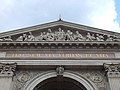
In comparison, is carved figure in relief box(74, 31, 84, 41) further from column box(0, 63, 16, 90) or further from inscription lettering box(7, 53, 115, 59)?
column box(0, 63, 16, 90)

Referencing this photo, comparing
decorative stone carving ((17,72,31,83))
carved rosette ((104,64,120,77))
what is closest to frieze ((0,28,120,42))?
carved rosette ((104,64,120,77))

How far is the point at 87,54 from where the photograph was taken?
18.7 m

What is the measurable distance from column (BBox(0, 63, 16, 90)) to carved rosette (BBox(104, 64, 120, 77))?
280 inches

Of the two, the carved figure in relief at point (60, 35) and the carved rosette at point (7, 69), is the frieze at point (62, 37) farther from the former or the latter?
the carved rosette at point (7, 69)

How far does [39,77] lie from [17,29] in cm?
506

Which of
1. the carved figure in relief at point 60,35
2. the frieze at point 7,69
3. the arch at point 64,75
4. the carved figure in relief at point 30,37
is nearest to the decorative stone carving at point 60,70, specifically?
the arch at point 64,75

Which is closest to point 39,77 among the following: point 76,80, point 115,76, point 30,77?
point 30,77

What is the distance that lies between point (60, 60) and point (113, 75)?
13.9ft

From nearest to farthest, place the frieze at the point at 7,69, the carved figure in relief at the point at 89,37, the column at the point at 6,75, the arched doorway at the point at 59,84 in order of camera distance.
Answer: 1. the column at the point at 6,75
2. the frieze at the point at 7,69
3. the arched doorway at the point at 59,84
4. the carved figure in relief at the point at 89,37

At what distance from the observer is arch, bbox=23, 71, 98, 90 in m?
16.9

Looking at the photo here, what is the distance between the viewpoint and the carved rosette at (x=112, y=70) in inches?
677

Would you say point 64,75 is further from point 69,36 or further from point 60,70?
point 69,36

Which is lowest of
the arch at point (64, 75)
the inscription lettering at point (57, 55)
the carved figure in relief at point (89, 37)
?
the arch at point (64, 75)

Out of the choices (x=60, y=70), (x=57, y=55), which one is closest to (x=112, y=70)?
(x=60, y=70)
